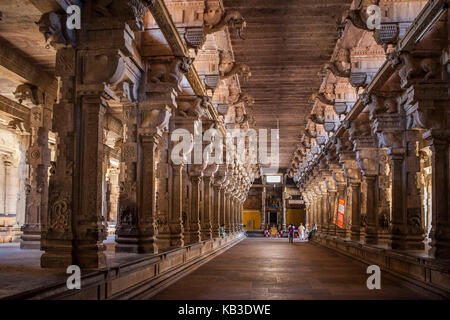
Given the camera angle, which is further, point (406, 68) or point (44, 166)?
point (44, 166)

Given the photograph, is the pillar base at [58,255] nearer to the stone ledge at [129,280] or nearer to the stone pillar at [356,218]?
the stone ledge at [129,280]

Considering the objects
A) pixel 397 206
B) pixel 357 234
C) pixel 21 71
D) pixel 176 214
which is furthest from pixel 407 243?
pixel 21 71

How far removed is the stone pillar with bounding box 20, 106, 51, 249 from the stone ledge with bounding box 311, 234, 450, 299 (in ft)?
26.9

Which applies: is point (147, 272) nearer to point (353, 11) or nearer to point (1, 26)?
point (1, 26)

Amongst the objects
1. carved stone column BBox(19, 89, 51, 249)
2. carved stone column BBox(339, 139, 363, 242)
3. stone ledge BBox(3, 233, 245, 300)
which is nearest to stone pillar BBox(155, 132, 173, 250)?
stone ledge BBox(3, 233, 245, 300)

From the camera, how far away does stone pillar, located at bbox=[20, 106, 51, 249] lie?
1222cm

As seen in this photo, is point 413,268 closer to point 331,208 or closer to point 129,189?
point 129,189

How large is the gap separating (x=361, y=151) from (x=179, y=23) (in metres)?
7.45

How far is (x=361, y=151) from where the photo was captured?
49.0ft

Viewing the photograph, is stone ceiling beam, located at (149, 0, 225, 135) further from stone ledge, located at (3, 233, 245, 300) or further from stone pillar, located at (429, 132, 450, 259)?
stone pillar, located at (429, 132, 450, 259)

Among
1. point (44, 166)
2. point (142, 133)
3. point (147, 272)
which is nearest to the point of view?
point (147, 272)

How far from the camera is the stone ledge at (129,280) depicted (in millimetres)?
4711

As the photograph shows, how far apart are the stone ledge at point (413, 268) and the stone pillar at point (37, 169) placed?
323 inches
